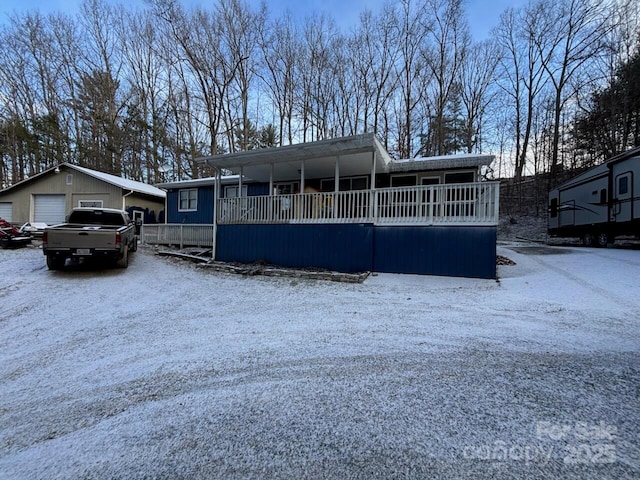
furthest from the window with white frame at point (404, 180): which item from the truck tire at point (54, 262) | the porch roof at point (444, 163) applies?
the truck tire at point (54, 262)

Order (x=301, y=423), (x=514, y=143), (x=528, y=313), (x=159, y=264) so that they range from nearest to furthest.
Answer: (x=301, y=423) → (x=528, y=313) → (x=159, y=264) → (x=514, y=143)

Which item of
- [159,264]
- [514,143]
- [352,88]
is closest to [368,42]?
[352,88]

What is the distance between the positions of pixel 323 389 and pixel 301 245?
255 inches

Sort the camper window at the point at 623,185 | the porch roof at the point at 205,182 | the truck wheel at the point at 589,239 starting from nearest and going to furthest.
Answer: the camper window at the point at 623,185
the truck wheel at the point at 589,239
the porch roof at the point at 205,182

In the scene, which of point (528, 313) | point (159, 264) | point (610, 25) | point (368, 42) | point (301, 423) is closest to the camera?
point (301, 423)

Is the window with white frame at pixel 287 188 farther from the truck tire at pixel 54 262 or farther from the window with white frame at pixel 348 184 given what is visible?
the truck tire at pixel 54 262

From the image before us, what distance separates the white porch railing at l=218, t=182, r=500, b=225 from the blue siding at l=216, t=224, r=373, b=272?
252mm

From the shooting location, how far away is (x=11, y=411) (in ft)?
7.06

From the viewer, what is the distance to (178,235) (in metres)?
12.4

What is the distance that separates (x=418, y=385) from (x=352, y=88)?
23644 millimetres

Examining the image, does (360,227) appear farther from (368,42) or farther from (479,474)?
(368,42)

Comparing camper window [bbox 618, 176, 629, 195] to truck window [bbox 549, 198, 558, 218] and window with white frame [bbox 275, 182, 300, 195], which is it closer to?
truck window [bbox 549, 198, 558, 218]

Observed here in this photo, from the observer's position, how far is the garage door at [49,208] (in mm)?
17078

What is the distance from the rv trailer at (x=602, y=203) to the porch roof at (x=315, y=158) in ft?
28.4
